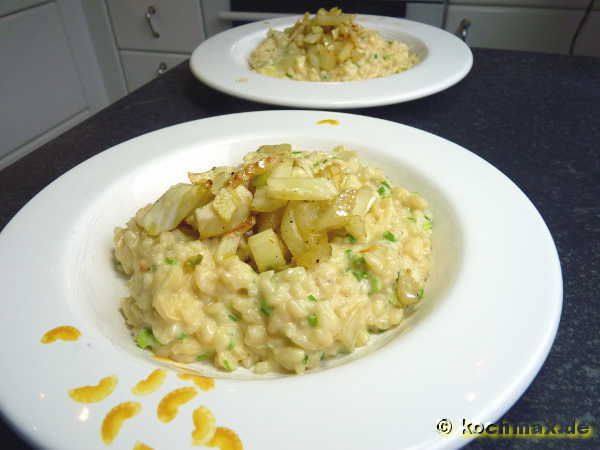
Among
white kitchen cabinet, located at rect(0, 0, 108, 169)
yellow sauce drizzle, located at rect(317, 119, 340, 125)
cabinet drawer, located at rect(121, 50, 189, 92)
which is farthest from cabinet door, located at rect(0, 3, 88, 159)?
yellow sauce drizzle, located at rect(317, 119, 340, 125)

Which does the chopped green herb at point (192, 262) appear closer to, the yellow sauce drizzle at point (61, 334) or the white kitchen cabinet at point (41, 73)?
the yellow sauce drizzle at point (61, 334)

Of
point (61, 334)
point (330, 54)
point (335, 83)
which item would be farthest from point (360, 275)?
point (330, 54)

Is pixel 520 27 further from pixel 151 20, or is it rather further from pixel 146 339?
pixel 146 339

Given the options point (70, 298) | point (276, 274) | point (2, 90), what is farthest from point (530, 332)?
point (2, 90)

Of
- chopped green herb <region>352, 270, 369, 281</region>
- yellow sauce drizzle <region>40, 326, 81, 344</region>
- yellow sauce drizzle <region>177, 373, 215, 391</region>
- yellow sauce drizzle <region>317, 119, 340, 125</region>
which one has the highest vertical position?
yellow sauce drizzle <region>40, 326, 81, 344</region>

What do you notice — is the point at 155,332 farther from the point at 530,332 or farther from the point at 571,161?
the point at 571,161

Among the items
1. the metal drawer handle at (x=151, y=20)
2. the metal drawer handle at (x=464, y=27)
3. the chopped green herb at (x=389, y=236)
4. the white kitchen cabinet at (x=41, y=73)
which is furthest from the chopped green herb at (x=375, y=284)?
the metal drawer handle at (x=151, y=20)

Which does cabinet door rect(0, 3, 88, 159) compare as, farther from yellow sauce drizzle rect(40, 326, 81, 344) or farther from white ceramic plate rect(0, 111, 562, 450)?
yellow sauce drizzle rect(40, 326, 81, 344)
